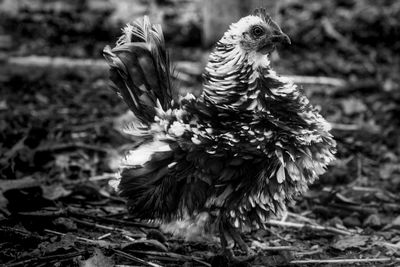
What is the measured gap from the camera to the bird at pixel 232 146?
296 cm

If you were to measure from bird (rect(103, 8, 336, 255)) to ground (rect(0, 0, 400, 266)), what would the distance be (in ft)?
1.22

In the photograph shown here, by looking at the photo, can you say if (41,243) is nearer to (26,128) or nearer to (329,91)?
(26,128)

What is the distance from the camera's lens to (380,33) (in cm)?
745

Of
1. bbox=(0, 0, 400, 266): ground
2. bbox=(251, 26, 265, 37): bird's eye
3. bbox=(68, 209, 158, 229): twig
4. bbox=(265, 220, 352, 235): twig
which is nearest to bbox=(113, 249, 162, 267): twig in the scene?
bbox=(0, 0, 400, 266): ground

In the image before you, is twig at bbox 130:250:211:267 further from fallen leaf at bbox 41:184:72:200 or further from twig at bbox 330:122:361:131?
twig at bbox 330:122:361:131

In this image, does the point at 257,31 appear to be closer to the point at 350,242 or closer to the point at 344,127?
the point at 350,242

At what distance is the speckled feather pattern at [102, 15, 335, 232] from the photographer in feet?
9.70

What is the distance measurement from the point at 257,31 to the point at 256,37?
4cm

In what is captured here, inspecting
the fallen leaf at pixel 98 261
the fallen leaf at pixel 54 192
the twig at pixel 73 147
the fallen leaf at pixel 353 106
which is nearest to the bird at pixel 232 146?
the fallen leaf at pixel 98 261

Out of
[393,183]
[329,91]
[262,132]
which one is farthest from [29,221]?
[329,91]

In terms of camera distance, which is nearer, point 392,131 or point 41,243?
point 41,243

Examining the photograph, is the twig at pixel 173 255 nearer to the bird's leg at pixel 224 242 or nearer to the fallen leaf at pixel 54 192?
the bird's leg at pixel 224 242

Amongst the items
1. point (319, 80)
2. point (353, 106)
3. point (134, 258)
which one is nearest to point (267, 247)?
point (134, 258)

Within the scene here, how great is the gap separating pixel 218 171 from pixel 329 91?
145 inches
